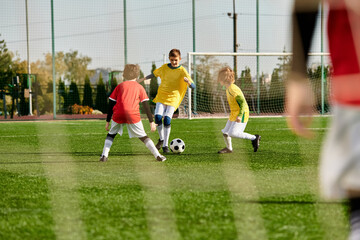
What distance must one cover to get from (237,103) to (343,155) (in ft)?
20.6

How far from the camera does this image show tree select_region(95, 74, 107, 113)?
2805cm

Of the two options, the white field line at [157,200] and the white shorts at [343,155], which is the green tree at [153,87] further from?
the white shorts at [343,155]

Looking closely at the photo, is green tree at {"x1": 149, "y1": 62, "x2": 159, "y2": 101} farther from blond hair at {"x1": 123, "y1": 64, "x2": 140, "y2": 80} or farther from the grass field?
blond hair at {"x1": 123, "y1": 64, "x2": 140, "y2": 80}

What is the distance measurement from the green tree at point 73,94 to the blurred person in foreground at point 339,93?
26848 mm

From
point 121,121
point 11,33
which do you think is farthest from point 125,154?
point 11,33

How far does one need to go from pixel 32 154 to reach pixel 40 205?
4270mm

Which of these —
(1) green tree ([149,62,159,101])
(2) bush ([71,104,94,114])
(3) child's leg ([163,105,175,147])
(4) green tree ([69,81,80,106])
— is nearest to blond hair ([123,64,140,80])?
(3) child's leg ([163,105,175,147])

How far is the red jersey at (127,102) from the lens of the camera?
22.3 feet

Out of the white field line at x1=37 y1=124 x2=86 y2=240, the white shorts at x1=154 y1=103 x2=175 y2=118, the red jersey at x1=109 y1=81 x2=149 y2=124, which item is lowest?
the white field line at x1=37 y1=124 x2=86 y2=240

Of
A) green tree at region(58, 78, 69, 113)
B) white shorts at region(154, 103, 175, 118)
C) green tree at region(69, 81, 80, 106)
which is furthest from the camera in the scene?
green tree at region(69, 81, 80, 106)

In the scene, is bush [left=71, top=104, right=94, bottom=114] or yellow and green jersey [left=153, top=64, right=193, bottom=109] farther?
bush [left=71, top=104, right=94, bottom=114]

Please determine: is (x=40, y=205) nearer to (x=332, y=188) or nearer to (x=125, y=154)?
(x=332, y=188)

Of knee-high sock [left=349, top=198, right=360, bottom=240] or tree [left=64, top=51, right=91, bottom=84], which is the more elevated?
tree [left=64, top=51, right=91, bottom=84]

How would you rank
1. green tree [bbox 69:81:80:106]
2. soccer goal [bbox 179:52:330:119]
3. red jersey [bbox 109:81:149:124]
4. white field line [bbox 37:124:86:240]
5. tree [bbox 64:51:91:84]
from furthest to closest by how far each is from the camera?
tree [bbox 64:51:91:84]
green tree [bbox 69:81:80:106]
soccer goal [bbox 179:52:330:119]
red jersey [bbox 109:81:149:124]
white field line [bbox 37:124:86:240]
